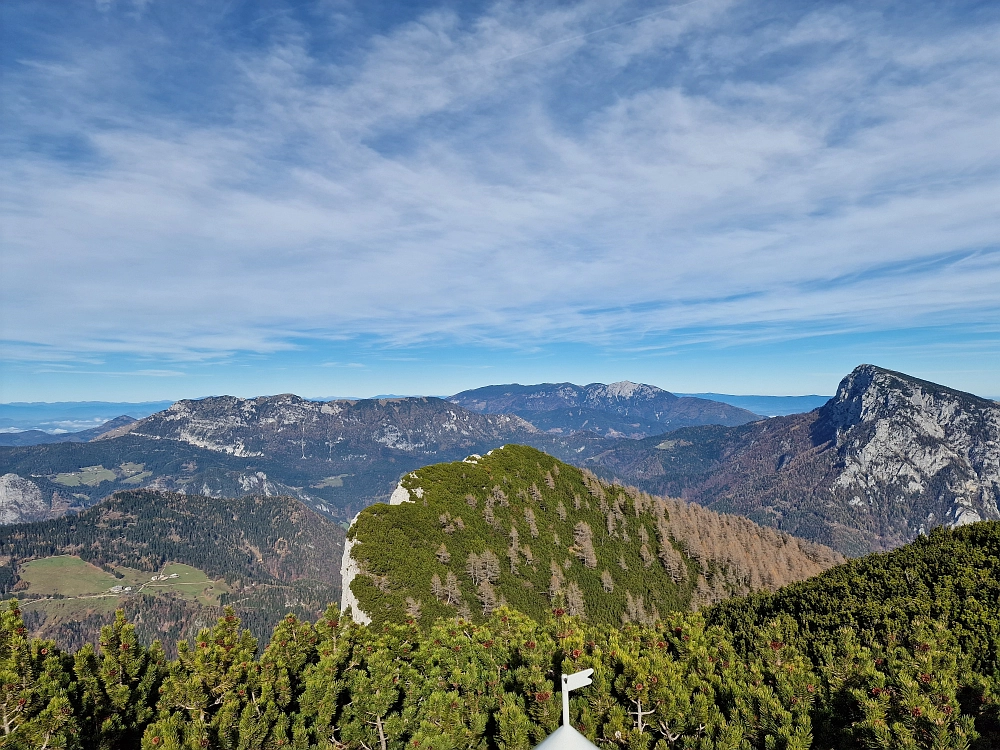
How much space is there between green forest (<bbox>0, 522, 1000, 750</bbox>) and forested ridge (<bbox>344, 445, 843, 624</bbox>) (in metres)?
65.8

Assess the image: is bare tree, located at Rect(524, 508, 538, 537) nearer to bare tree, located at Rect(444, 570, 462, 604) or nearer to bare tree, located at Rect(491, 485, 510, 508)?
bare tree, located at Rect(491, 485, 510, 508)

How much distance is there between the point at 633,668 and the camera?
15766 millimetres

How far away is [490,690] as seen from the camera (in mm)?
19172

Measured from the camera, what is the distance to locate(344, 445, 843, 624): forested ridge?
9388 cm

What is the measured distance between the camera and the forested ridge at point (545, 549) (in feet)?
308

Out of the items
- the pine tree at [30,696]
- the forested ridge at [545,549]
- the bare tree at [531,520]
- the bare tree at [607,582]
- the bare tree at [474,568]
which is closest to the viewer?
the pine tree at [30,696]

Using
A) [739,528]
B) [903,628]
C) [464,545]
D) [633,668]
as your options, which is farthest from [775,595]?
[739,528]

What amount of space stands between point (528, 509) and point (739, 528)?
3235 inches

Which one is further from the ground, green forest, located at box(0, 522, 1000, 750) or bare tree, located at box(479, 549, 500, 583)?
green forest, located at box(0, 522, 1000, 750)

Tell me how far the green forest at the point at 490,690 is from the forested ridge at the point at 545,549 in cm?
6575

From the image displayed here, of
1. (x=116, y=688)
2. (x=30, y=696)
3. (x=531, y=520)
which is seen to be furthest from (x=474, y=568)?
(x=30, y=696)

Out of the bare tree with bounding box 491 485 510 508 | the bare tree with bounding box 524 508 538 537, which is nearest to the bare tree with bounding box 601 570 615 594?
the bare tree with bounding box 524 508 538 537

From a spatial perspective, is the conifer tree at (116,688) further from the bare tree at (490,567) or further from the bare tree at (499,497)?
the bare tree at (499,497)

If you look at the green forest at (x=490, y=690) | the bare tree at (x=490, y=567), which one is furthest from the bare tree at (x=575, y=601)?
the green forest at (x=490, y=690)
